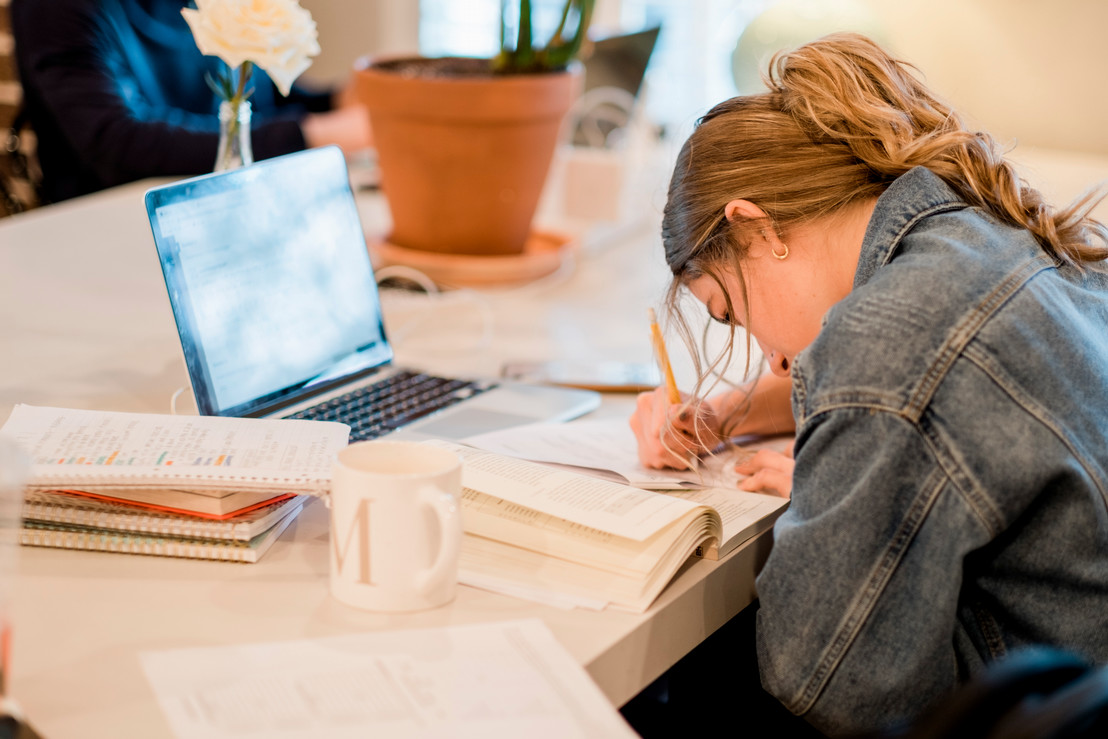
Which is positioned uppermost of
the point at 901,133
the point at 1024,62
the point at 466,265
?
the point at 901,133

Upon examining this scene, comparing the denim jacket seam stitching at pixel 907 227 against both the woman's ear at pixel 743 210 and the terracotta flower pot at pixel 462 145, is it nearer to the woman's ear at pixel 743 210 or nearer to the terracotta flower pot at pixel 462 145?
the woman's ear at pixel 743 210

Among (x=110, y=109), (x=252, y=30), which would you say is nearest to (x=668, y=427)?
(x=252, y=30)

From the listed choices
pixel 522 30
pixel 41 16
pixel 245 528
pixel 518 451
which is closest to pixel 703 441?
pixel 518 451

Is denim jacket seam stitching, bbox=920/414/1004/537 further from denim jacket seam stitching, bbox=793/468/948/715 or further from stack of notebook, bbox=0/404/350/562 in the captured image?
stack of notebook, bbox=0/404/350/562

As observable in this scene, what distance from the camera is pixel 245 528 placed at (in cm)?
76

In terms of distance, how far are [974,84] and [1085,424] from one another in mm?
1405

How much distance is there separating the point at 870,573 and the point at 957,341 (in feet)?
0.55

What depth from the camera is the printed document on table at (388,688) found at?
0.58m

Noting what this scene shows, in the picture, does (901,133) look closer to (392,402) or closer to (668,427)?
(668,427)

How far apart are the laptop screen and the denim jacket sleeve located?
0.53m

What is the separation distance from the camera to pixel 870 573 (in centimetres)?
71

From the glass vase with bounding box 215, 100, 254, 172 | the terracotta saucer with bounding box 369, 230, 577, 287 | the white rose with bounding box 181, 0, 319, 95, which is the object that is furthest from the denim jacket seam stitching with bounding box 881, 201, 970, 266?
the terracotta saucer with bounding box 369, 230, 577, 287

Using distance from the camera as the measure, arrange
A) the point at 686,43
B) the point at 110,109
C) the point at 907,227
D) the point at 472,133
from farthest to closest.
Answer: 1. the point at 686,43
2. the point at 110,109
3. the point at 472,133
4. the point at 907,227

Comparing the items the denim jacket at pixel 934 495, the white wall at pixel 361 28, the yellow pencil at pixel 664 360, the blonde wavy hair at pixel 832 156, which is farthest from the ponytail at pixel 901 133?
the white wall at pixel 361 28
